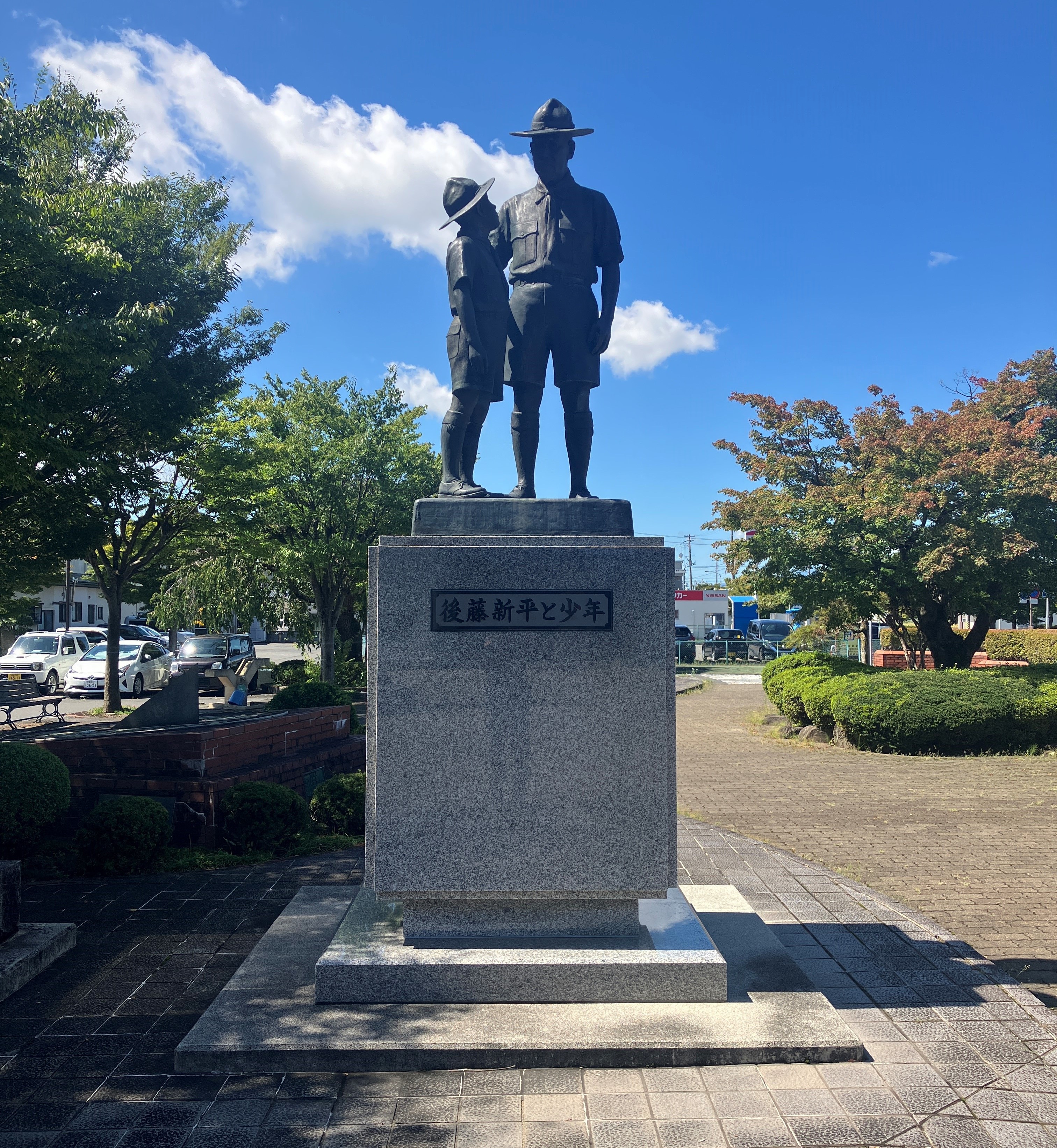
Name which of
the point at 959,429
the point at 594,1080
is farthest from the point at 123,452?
the point at 959,429

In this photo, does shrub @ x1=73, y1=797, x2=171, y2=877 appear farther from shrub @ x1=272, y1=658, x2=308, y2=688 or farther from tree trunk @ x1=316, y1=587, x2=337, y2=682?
shrub @ x1=272, y1=658, x2=308, y2=688

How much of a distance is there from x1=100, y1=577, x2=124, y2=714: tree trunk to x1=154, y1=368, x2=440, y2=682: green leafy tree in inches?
84.0

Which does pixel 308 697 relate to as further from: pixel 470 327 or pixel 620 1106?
pixel 620 1106

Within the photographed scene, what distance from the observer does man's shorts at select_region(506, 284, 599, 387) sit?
4605mm

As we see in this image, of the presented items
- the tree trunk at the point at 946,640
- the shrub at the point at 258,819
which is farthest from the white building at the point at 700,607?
the shrub at the point at 258,819

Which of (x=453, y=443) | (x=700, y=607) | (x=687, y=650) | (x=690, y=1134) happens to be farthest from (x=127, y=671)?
(x=700, y=607)

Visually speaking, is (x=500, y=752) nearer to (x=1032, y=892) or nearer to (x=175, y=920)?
(x=175, y=920)

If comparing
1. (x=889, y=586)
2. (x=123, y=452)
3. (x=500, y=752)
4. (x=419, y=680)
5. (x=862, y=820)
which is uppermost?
(x=123, y=452)

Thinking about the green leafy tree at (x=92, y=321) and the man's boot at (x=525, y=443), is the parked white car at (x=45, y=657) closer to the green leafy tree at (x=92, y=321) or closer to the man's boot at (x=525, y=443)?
the green leafy tree at (x=92, y=321)

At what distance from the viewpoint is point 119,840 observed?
6.00 meters

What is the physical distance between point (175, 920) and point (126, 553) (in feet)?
43.0

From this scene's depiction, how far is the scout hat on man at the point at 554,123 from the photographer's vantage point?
4500 millimetres

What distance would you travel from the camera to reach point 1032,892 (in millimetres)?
5906

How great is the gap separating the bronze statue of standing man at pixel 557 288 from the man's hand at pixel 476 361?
0.25 m
